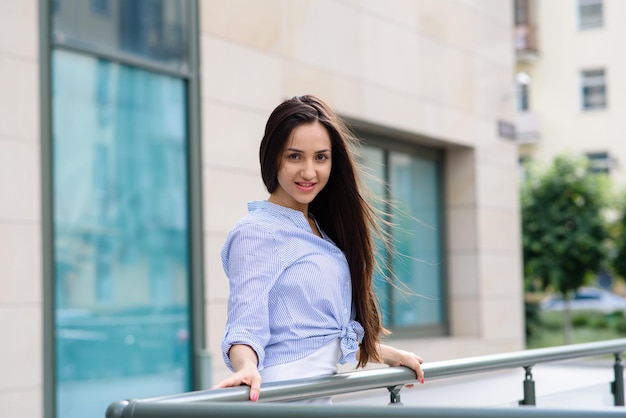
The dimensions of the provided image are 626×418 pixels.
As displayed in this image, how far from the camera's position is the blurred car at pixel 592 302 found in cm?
3191

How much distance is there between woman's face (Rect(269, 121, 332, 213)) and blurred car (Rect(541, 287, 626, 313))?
29.2 metres

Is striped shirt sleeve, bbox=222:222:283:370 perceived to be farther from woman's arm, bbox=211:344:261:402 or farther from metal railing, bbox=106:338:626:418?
metal railing, bbox=106:338:626:418

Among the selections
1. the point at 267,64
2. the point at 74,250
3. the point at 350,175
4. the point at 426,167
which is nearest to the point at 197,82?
the point at 267,64

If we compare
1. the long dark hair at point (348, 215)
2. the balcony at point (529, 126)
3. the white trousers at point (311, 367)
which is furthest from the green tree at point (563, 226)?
the white trousers at point (311, 367)

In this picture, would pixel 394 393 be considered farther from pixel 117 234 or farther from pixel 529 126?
pixel 529 126

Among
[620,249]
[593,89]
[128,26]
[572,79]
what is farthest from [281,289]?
[572,79]

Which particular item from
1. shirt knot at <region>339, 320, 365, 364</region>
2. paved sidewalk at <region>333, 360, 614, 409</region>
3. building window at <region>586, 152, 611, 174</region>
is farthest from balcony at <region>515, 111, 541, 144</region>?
shirt knot at <region>339, 320, 365, 364</region>

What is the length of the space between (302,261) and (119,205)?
→ 5.27m

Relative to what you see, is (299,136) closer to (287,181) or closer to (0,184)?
(287,181)

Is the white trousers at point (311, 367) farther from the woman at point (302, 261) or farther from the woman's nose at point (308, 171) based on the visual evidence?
the woman's nose at point (308, 171)

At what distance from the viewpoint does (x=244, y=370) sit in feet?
8.75

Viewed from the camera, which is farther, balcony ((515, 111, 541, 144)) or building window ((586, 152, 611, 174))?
balcony ((515, 111, 541, 144))

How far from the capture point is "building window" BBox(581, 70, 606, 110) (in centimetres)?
3294

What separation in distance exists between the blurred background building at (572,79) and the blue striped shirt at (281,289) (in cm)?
3024
